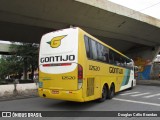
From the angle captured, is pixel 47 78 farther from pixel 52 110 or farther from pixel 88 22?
pixel 88 22

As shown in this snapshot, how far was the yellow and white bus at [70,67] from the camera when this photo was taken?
349 inches

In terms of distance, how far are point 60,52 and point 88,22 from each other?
10.9 metres

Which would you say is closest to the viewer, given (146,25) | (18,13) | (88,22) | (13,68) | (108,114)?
(108,114)

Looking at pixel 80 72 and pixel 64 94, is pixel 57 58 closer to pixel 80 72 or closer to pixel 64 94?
pixel 80 72

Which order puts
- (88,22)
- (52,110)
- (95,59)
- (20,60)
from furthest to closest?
1. (20,60)
2. (88,22)
3. (95,59)
4. (52,110)

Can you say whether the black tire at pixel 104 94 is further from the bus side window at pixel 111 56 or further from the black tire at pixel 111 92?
the bus side window at pixel 111 56

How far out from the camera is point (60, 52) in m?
9.36

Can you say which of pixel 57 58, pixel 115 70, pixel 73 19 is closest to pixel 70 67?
pixel 57 58

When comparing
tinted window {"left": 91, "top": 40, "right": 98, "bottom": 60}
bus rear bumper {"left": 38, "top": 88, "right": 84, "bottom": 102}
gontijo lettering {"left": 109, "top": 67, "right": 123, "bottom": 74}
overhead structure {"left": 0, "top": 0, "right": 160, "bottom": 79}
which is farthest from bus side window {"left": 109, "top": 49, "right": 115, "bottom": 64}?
overhead structure {"left": 0, "top": 0, "right": 160, "bottom": 79}

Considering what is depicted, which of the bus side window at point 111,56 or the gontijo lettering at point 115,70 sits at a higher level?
the bus side window at point 111,56

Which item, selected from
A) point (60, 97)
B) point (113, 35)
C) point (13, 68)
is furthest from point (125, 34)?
point (13, 68)

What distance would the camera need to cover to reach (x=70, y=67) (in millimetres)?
8992

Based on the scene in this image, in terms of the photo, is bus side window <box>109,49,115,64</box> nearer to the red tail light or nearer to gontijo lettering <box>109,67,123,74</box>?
gontijo lettering <box>109,67,123,74</box>

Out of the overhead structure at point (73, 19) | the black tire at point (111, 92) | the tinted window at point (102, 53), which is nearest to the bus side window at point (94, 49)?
the tinted window at point (102, 53)
